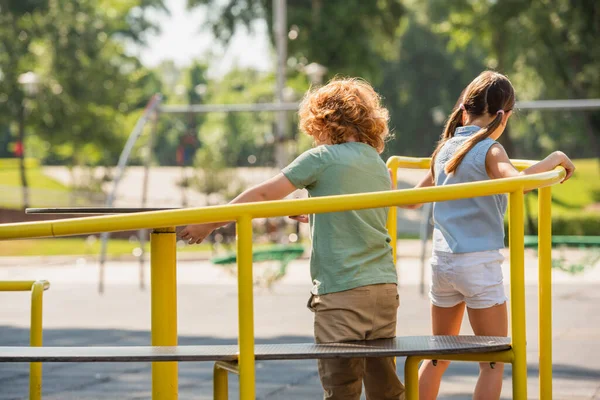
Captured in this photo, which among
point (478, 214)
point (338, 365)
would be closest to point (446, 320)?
point (478, 214)

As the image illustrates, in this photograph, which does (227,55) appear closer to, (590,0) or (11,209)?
(11,209)

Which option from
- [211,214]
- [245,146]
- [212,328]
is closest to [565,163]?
[211,214]

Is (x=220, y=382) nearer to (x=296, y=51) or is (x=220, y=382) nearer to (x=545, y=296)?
(x=545, y=296)

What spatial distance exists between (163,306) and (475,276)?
3.38 feet

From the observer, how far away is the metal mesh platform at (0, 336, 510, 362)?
2811 millimetres

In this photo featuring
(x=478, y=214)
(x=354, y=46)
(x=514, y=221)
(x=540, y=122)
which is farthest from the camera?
(x=540, y=122)

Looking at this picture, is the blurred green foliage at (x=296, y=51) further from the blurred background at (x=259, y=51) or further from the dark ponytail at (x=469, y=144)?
the dark ponytail at (x=469, y=144)

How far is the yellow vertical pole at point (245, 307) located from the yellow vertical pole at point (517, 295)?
0.73 meters

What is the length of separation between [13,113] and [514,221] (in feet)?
90.8

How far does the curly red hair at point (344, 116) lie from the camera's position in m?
3.29

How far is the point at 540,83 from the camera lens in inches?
1114

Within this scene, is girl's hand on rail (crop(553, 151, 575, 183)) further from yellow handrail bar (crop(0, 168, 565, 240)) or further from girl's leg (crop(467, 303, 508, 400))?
yellow handrail bar (crop(0, 168, 565, 240))

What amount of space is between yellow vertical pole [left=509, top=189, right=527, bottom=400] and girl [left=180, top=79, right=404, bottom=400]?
1.40 feet

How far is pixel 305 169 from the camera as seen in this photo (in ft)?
10.4
